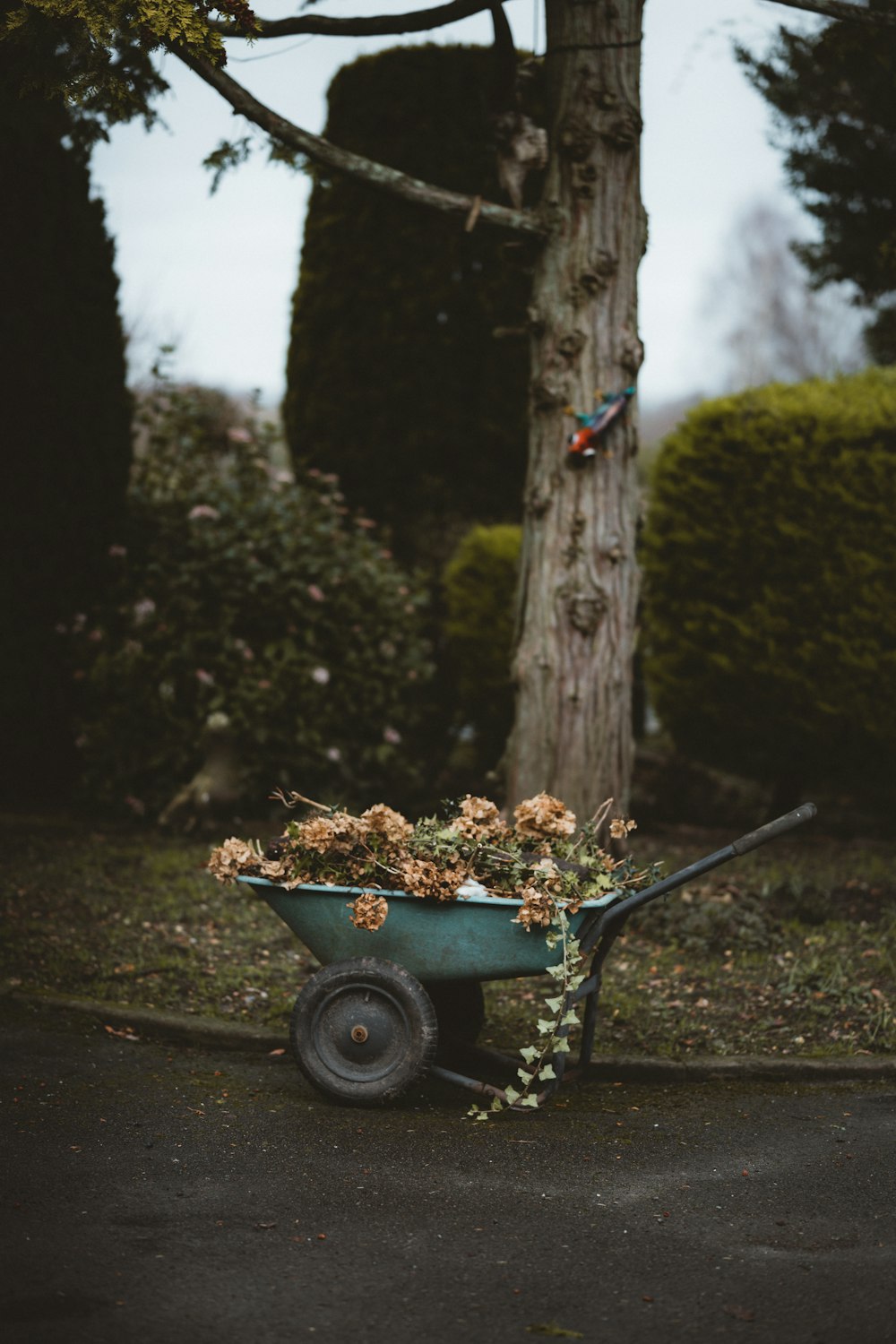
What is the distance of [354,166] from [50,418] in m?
2.80

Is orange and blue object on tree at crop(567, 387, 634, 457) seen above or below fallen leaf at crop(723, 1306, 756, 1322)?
above

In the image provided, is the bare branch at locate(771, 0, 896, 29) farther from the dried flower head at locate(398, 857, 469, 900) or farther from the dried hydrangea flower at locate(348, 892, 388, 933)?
the dried hydrangea flower at locate(348, 892, 388, 933)

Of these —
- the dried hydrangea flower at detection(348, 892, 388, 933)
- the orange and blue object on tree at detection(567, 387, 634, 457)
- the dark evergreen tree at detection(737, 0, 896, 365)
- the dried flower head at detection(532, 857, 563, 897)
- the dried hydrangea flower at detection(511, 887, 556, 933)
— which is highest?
the dark evergreen tree at detection(737, 0, 896, 365)

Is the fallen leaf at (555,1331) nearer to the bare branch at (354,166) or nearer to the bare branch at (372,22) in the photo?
the bare branch at (354,166)

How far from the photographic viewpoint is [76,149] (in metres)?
6.72

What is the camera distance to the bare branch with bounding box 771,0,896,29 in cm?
496

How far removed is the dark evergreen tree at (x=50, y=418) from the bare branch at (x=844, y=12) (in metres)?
3.93

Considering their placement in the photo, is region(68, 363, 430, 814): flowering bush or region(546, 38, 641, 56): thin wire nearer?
region(546, 38, 641, 56): thin wire

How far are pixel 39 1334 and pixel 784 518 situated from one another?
5932 mm

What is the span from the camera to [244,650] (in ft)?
23.9

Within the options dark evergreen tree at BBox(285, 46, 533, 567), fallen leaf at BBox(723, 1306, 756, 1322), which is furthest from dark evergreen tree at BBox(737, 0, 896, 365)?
fallen leaf at BBox(723, 1306, 756, 1322)

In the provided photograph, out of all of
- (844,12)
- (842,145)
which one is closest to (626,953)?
(844,12)

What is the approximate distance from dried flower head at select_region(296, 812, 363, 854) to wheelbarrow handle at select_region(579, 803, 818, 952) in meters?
0.68

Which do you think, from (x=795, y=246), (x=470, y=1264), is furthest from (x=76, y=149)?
(x=470, y=1264)
